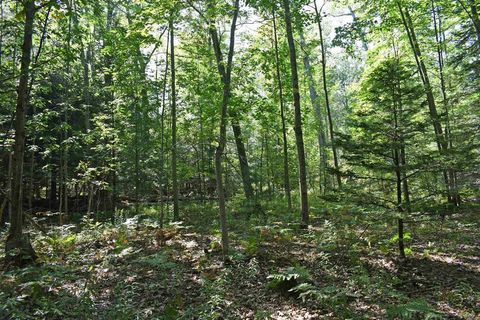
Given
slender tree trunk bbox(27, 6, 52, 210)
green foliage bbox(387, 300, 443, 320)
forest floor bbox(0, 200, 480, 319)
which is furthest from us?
slender tree trunk bbox(27, 6, 52, 210)

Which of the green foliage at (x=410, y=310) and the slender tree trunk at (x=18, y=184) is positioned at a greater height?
the slender tree trunk at (x=18, y=184)

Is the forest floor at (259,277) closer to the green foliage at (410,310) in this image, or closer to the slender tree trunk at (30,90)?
the green foliage at (410,310)

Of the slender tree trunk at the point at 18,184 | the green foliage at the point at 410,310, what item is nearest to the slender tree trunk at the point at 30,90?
the slender tree trunk at the point at 18,184

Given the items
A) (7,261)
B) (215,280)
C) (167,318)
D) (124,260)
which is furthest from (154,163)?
(167,318)

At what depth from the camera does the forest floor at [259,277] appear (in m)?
4.88

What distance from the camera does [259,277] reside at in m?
6.66

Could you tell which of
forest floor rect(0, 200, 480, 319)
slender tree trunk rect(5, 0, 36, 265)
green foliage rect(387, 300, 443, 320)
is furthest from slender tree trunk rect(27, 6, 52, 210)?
green foliage rect(387, 300, 443, 320)

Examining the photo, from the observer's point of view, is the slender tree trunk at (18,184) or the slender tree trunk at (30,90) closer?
the slender tree trunk at (18,184)

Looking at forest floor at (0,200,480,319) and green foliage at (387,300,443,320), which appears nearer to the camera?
green foliage at (387,300,443,320)

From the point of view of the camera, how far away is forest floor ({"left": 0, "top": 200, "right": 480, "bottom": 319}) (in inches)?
192

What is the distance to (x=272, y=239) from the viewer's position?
9.05 metres

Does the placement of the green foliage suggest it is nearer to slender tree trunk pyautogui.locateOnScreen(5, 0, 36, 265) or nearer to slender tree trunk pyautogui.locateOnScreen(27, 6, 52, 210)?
slender tree trunk pyautogui.locateOnScreen(5, 0, 36, 265)

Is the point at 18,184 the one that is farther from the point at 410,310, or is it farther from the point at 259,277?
the point at 410,310

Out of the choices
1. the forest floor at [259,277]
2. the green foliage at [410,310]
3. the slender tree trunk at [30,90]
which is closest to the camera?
the green foliage at [410,310]
